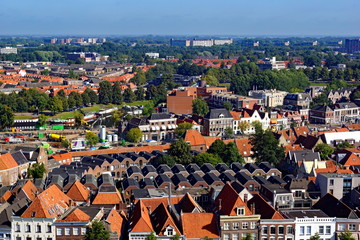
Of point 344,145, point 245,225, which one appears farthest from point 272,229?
point 344,145

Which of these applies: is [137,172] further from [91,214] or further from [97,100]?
[97,100]

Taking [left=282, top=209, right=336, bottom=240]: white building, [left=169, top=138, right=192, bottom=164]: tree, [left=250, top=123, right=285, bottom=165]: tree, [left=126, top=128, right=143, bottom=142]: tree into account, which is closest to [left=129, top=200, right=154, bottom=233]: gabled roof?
[left=282, top=209, right=336, bottom=240]: white building

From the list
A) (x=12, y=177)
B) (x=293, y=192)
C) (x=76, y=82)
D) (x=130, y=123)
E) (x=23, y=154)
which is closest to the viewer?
(x=293, y=192)

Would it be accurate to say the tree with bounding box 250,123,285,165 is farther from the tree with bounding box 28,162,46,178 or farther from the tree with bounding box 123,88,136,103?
the tree with bounding box 123,88,136,103

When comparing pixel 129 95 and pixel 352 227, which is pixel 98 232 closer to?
pixel 352 227

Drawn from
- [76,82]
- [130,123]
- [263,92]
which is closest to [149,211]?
[130,123]
